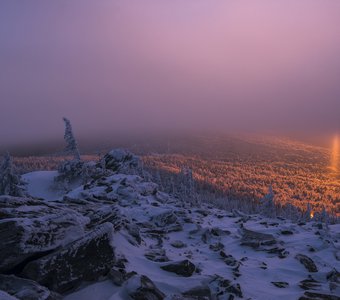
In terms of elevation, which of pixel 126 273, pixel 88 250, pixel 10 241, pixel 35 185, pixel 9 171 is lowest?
pixel 35 185

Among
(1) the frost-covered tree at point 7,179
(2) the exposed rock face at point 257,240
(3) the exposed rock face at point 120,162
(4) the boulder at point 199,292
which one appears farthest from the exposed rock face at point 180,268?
(3) the exposed rock face at point 120,162

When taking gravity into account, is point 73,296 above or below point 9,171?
above

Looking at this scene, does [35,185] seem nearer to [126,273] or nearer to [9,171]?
[9,171]

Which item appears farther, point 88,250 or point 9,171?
point 9,171

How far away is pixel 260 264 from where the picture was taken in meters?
18.9

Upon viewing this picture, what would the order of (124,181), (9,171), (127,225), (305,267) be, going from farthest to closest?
(9,171), (124,181), (127,225), (305,267)

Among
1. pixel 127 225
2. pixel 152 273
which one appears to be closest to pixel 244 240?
pixel 127 225

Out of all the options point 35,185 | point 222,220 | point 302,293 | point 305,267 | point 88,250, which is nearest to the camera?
point 88,250

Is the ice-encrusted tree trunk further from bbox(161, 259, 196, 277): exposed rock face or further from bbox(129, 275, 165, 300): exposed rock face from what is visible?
bbox(129, 275, 165, 300): exposed rock face

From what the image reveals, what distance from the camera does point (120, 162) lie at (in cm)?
6212

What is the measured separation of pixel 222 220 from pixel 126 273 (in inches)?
968

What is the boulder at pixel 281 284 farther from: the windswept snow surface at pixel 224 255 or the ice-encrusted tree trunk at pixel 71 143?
the ice-encrusted tree trunk at pixel 71 143

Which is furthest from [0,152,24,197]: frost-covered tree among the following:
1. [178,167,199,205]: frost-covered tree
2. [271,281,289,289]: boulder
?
[271,281,289,289]: boulder

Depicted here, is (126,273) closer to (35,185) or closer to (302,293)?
(302,293)
